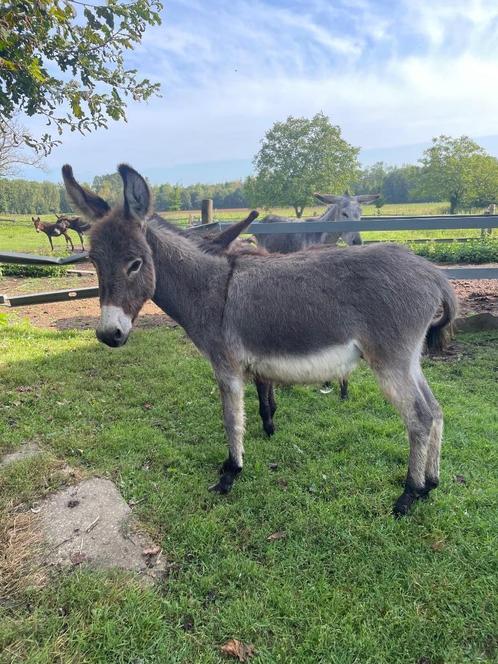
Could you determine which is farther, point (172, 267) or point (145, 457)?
point (145, 457)

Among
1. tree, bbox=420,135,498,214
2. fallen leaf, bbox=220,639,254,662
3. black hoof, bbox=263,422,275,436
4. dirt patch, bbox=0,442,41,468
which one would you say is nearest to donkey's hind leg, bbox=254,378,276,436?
black hoof, bbox=263,422,275,436

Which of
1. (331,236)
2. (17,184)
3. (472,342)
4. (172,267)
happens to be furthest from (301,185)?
(17,184)

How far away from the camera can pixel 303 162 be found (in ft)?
110

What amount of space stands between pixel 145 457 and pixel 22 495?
1.01 m

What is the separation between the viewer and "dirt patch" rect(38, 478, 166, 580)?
8.34 feet

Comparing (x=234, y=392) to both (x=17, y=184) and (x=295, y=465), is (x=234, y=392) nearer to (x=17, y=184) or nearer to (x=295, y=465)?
(x=295, y=465)

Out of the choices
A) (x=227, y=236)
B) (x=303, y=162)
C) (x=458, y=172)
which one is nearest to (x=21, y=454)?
(x=227, y=236)

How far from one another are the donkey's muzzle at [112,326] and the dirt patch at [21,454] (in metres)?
1.70

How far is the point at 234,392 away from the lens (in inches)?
126

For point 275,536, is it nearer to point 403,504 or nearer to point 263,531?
point 263,531

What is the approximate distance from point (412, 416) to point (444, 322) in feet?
2.74

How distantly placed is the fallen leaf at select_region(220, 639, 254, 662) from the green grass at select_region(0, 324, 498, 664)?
55 millimetres

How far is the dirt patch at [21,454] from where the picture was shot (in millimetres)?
3516

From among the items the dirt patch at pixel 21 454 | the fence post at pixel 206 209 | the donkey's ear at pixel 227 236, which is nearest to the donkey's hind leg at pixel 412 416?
the donkey's ear at pixel 227 236
